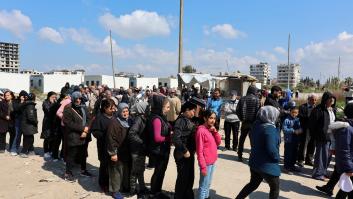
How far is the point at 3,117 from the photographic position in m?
9.28

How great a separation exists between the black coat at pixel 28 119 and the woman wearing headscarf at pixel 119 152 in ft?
12.4

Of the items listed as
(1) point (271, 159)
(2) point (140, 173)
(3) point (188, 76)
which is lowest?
(2) point (140, 173)

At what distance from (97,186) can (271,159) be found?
3.45 m

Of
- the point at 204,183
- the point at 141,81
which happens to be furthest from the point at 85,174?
the point at 141,81

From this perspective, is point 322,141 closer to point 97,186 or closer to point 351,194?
point 351,194

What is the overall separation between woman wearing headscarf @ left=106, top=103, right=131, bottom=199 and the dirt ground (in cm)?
38

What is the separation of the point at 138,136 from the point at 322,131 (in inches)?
146

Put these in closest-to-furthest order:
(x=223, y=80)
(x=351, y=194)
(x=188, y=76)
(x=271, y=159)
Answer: (x=271, y=159)
(x=351, y=194)
(x=188, y=76)
(x=223, y=80)

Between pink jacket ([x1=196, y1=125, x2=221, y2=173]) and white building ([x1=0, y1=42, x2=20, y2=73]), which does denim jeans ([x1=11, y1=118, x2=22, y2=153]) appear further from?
white building ([x1=0, y1=42, x2=20, y2=73])

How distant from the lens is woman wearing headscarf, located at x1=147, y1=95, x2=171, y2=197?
18.6 feet

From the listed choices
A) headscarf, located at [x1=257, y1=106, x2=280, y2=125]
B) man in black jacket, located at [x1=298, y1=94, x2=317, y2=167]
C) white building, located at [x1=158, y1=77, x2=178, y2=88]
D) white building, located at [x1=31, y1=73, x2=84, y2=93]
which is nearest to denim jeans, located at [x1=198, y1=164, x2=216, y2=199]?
headscarf, located at [x1=257, y1=106, x2=280, y2=125]

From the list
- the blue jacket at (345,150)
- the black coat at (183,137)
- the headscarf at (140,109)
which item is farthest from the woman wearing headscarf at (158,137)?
the blue jacket at (345,150)

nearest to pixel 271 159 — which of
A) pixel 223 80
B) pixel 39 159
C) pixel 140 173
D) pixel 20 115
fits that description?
pixel 140 173

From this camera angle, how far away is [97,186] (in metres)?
6.75
